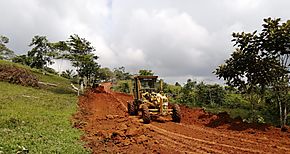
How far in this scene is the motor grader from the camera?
1570cm

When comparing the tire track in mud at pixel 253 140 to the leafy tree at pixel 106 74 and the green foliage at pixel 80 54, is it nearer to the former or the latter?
the green foliage at pixel 80 54

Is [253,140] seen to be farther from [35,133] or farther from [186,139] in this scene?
[35,133]

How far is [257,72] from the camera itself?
47.3 ft

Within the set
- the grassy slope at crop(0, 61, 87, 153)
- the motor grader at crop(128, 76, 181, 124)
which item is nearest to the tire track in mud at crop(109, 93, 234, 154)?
the motor grader at crop(128, 76, 181, 124)

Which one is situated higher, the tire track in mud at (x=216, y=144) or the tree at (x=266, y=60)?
the tree at (x=266, y=60)

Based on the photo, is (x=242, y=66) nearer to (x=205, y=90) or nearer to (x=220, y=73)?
(x=220, y=73)

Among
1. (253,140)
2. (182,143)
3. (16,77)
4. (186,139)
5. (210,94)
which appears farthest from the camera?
(210,94)

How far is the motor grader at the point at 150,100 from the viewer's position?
15.7 meters

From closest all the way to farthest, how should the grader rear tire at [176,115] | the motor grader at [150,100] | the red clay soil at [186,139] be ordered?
the red clay soil at [186,139] < the motor grader at [150,100] < the grader rear tire at [176,115]

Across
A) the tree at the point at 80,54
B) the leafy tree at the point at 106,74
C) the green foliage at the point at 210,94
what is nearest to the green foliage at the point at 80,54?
the tree at the point at 80,54

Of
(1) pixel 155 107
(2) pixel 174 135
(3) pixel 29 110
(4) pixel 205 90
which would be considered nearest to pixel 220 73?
(1) pixel 155 107

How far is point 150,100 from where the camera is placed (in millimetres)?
16547

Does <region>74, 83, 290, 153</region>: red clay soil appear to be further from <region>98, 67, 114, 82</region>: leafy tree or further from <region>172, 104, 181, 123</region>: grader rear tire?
<region>98, 67, 114, 82</region>: leafy tree

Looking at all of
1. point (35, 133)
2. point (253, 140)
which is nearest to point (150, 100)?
point (253, 140)
